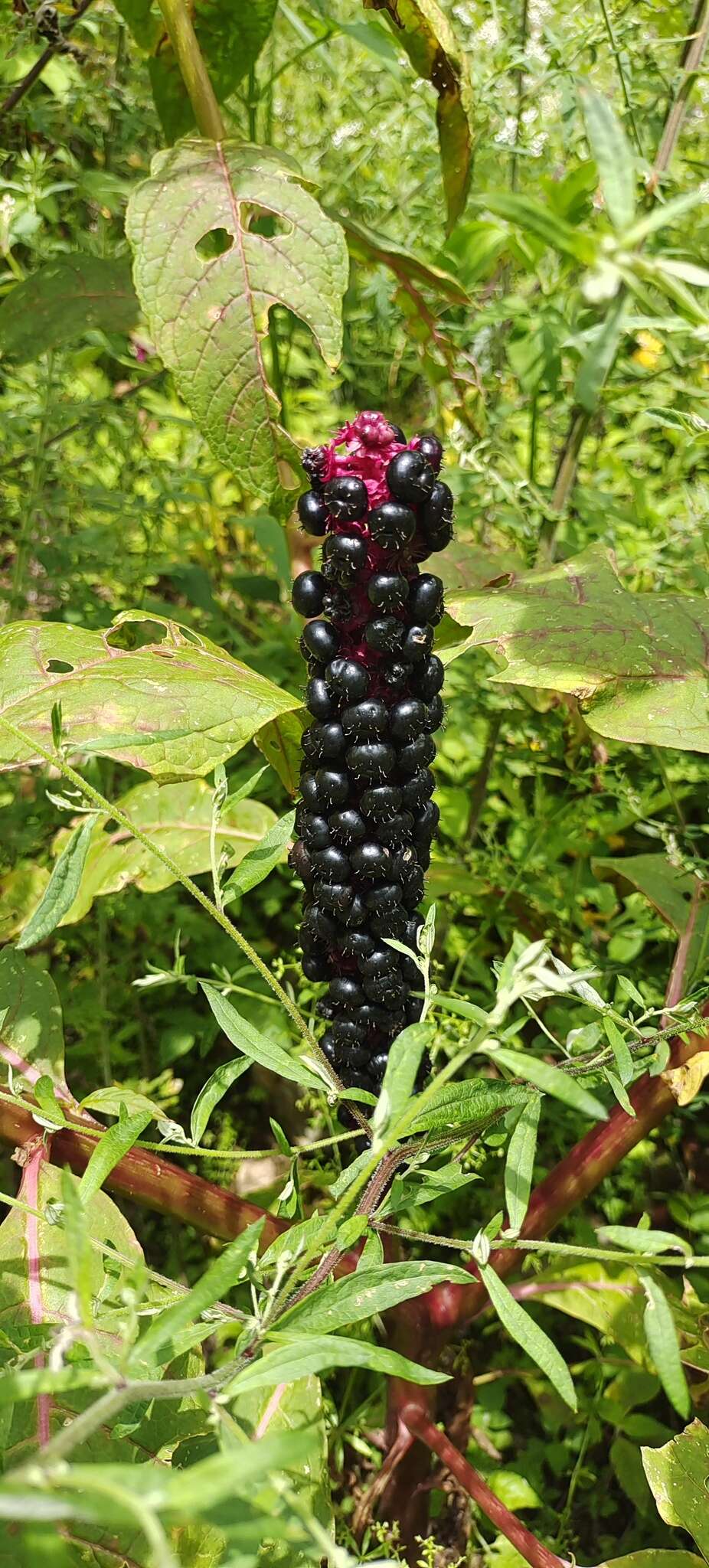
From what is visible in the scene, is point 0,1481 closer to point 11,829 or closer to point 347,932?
point 347,932

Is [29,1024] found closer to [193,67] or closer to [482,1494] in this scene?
[482,1494]

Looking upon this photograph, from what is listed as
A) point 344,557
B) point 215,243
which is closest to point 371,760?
point 344,557

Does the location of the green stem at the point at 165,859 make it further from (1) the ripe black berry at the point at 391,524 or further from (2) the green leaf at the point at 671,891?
(2) the green leaf at the point at 671,891

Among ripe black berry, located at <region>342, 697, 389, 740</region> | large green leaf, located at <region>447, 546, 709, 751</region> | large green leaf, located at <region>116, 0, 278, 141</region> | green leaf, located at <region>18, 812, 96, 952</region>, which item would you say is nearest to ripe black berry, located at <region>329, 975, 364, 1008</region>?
ripe black berry, located at <region>342, 697, 389, 740</region>

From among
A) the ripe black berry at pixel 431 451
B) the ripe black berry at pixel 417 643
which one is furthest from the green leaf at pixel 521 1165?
the ripe black berry at pixel 431 451

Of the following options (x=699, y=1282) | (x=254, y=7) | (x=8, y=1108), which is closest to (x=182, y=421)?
(x=254, y=7)
